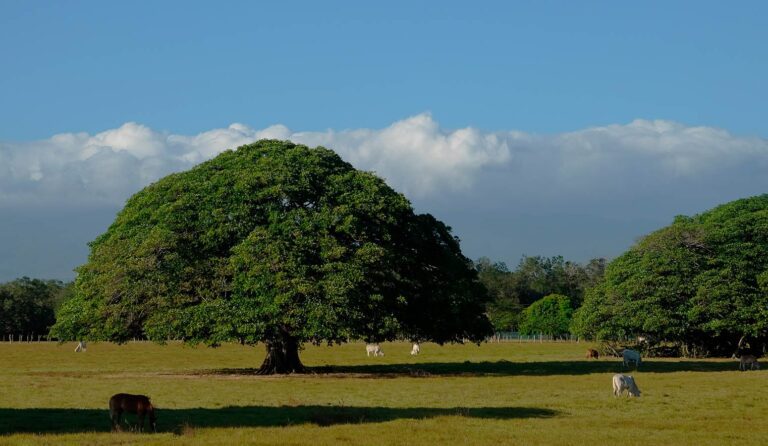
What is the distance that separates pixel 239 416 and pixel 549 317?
367ft

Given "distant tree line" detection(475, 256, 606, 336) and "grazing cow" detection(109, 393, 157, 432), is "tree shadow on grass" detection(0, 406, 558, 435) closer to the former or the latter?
"grazing cow" detection(109, 393, 157, 432)

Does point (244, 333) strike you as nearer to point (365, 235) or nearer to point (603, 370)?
point (365, 235)

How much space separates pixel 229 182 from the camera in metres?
51.4

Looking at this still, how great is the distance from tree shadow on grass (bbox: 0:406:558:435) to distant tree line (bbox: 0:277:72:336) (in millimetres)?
112238

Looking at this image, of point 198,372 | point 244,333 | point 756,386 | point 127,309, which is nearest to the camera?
point 756,386

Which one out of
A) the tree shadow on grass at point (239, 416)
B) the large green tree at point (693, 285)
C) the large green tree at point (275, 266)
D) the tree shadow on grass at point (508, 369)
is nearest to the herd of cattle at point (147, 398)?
the tree shadow on grass at point (239, 416)

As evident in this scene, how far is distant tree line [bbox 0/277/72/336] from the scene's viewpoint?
141 meters

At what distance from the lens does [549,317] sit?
138 m

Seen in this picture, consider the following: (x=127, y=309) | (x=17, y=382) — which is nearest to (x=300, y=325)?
(x=127, y=309)

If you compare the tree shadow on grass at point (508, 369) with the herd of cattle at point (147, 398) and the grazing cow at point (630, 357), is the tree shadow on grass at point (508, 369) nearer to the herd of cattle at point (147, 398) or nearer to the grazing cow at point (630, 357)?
the grazing cow at point (630, 357)

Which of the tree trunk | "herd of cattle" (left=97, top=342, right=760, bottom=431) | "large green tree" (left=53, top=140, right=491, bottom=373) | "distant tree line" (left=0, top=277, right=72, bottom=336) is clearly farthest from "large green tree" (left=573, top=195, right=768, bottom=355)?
"distant tree line" (left=0, top=277, right=72, bottom=336)

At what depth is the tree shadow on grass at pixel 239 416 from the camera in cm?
2675

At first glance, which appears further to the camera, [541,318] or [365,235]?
[541,318]

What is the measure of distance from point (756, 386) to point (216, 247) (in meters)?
26.5
